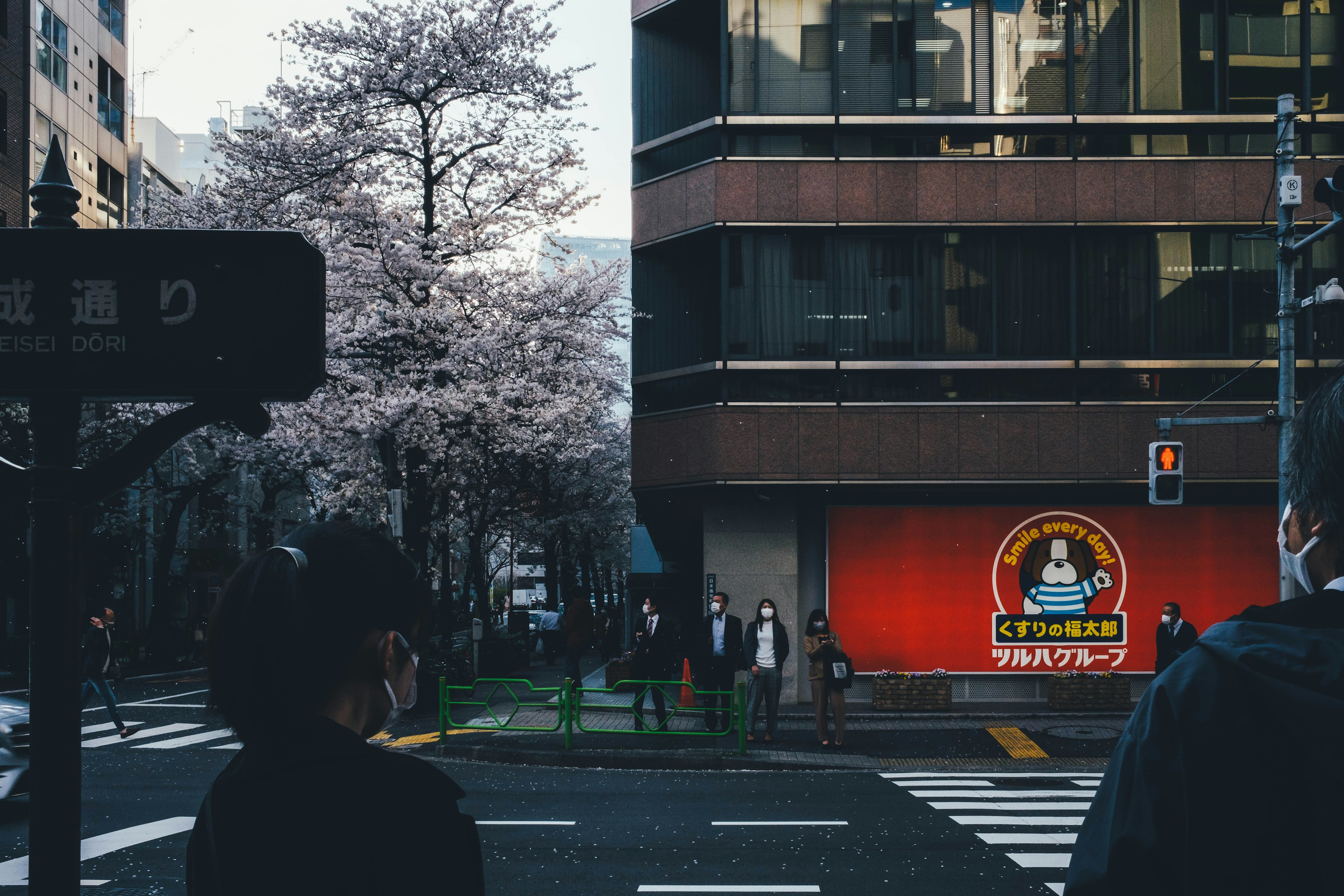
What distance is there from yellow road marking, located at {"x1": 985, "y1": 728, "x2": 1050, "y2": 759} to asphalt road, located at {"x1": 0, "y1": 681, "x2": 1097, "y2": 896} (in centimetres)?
136

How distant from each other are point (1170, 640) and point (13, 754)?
13.8 metres

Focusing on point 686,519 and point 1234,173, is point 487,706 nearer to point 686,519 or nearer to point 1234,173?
point 686,519

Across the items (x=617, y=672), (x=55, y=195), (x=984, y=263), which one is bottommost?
(x=617, y=672)

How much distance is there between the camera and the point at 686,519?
24188 millimetres

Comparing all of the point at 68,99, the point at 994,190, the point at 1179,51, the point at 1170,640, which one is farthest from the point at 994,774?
the point at 68,99

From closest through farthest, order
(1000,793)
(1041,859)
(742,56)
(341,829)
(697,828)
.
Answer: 1. (341,829)
2. (1041,859)
3. (697,828)
4. (1000,793)
5. (742,56)

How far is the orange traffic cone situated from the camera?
54.9ft

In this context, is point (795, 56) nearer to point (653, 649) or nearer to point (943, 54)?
point (943, 54)

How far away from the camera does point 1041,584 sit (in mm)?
19547

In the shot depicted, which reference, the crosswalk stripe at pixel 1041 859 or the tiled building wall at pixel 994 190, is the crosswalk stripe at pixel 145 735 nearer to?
the tiled building wall at pixel 994 190

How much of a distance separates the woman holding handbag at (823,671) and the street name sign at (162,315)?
12.3 metres

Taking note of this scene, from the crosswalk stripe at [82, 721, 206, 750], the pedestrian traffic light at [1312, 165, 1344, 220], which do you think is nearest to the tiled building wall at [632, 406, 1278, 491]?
the pedestrian traffic light at [1312, 165, 1344, 220]

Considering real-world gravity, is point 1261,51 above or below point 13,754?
above

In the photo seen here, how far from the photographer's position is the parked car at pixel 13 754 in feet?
33.4
